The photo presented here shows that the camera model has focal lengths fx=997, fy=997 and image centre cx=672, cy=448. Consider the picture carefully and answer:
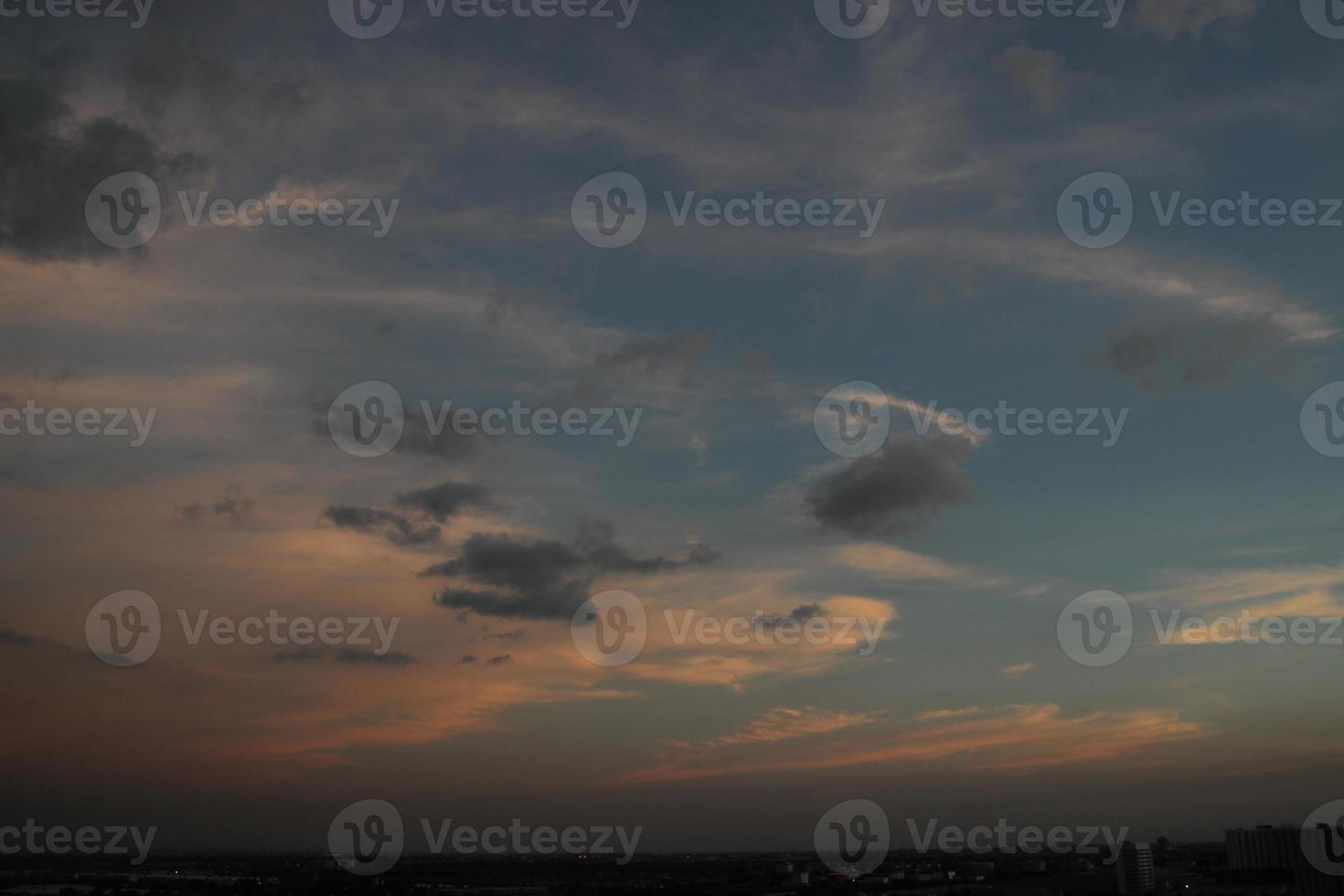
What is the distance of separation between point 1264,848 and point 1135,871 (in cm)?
4928

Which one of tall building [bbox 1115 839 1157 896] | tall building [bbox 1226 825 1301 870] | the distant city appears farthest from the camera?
tall building [bbox 1226 825 1301 870]

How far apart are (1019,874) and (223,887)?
116m

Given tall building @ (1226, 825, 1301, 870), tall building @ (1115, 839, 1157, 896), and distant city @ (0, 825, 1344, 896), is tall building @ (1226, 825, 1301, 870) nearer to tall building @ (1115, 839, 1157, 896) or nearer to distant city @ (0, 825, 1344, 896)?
distant city @ (0, 825, 1344, 896)

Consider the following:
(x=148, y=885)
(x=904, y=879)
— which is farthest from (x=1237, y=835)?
(x=148, y=885)

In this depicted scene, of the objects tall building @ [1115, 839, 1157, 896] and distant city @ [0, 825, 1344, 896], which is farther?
tall building @ [1115, 839, 1157, 896]

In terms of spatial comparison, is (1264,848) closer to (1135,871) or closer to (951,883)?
(1135,871)

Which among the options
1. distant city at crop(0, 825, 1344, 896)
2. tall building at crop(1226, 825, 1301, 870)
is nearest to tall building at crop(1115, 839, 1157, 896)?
distant city at crop(0, 825, 1344, 896)

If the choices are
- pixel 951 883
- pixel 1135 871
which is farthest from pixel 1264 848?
Answer: pixel 951 883

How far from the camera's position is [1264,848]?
152375 mm

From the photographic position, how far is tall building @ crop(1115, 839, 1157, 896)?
384ft

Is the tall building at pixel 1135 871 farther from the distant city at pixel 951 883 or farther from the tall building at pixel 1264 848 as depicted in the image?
the tall building at pixel 1264 848

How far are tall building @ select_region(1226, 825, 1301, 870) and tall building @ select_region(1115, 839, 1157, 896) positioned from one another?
32.1m

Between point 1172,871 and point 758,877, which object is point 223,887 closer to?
point 758,877

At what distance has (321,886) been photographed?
391 ft
